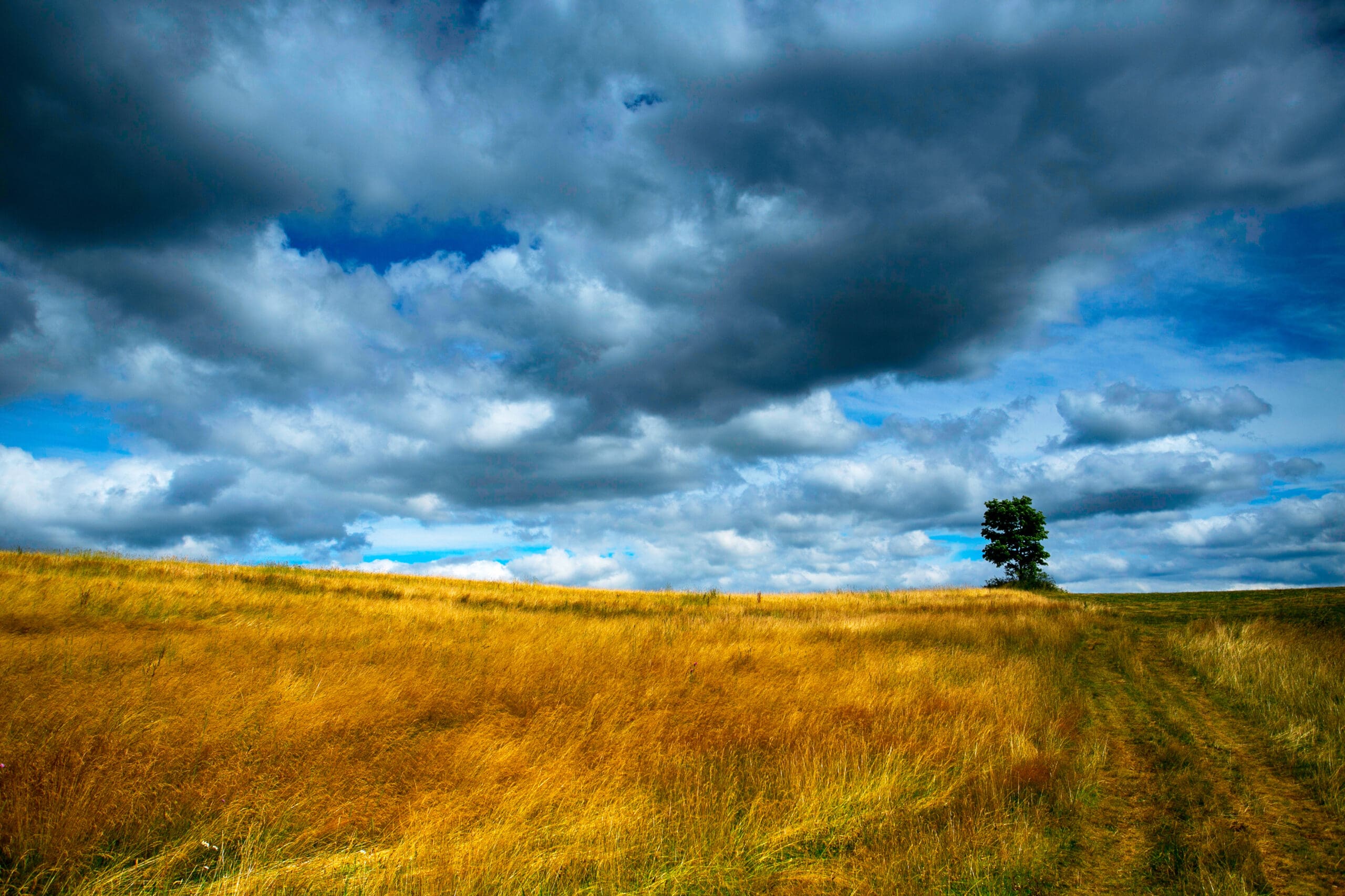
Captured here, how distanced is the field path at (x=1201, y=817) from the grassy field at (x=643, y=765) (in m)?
0.03

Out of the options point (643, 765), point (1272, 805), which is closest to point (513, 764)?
point (643, 765)

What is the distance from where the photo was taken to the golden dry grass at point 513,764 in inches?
190

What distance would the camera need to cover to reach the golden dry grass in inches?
190

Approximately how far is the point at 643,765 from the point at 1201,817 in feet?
17.5

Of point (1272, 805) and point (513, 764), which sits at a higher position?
point (513, 764)

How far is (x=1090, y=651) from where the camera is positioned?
14312 mm

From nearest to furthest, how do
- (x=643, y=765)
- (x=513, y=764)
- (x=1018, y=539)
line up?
(x=513, y=764)
(x=643, y=765)
(x=1018, y=539)

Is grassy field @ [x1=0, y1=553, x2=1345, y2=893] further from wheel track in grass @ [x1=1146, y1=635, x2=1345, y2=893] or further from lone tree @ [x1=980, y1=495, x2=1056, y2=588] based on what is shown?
lone tree @ [x1=980, y1=495, x2=1056, y2=588]

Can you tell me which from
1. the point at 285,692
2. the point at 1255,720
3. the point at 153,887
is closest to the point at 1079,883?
the point at 1255,720

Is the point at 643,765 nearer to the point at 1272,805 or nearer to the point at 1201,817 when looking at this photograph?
the point at 1201,817

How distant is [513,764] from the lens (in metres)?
6.62

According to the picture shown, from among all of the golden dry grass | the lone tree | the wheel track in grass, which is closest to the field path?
the wheel track in grass

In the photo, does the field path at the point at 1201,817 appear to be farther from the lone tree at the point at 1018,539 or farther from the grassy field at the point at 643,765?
the lone tree at the point at 1018,539

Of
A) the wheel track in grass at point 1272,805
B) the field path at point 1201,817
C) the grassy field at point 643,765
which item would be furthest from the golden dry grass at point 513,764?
the wheel track in grass at point 1272,805
